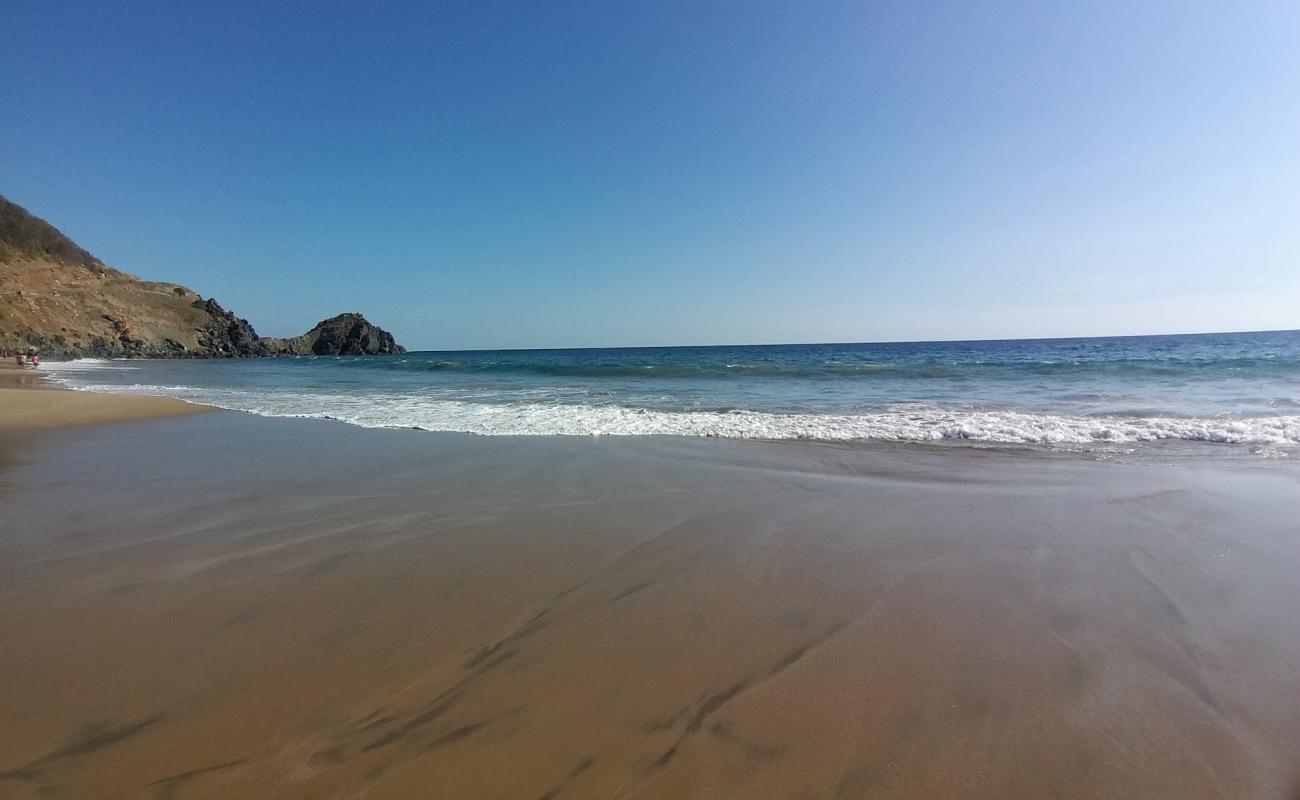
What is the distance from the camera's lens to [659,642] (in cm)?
301

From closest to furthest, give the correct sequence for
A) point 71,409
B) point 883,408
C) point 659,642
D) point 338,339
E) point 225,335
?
1. point 659,642
2. point 883,408
3. point 71,409
4. point 225,335
5. point 338,339

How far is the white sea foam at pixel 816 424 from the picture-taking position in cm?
862

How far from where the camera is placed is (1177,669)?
8.93 feet

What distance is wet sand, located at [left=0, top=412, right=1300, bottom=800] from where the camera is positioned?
213 cm

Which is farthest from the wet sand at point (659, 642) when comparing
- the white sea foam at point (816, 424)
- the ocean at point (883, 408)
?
the ocean at point (883, 408)

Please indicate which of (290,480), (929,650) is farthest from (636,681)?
(290,480)

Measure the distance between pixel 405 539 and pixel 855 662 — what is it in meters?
3.48

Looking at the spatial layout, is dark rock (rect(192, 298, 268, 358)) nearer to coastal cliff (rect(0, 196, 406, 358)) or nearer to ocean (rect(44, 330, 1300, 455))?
coastal cliff (rect(0, 196, 406, 358))

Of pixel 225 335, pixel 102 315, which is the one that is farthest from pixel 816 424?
pixel 225 335

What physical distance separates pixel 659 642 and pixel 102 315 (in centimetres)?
8132

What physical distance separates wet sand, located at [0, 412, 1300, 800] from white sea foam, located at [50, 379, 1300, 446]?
9.66 feet

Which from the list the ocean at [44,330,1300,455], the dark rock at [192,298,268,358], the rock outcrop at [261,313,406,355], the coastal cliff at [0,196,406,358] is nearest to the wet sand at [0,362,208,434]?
the ocean at [44,330,1300,455]

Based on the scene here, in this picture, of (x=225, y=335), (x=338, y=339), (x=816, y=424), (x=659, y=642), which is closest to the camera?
(x=659, y=642)

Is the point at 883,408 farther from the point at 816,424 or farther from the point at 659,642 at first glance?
the point at 659,642
